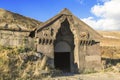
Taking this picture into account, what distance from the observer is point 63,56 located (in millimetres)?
22797

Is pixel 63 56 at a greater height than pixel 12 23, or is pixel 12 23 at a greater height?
pixel 12 23

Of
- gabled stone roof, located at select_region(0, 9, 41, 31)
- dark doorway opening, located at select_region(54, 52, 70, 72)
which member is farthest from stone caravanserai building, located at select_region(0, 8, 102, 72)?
gabled stone roof, located at select_region(0, 9, 41, 31)

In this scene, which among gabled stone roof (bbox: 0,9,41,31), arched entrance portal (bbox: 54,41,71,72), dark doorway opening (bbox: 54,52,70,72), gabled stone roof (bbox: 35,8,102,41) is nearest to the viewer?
gabled stone roof (bbox: 0,9,41,31)

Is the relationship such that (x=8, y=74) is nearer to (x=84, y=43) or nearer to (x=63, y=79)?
(x=63, y=79)

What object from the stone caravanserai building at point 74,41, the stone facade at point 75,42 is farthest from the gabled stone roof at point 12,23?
the stone facade at point 75,42

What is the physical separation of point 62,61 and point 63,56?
516mm

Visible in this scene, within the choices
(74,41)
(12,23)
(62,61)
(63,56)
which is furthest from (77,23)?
(12,23)

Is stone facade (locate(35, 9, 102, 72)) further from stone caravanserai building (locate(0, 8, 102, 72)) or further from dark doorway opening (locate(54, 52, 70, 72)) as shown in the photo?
dark doorway opening (locate(54, 52, 70, 72))

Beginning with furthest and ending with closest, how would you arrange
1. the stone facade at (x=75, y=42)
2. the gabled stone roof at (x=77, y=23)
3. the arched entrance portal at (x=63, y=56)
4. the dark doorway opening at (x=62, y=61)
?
1. the dark doorway opening at (x=62, y=61)
2. the arched entrance portal at (x=63, y=56)
3. the stone facade at (x=75, y=42)
4. the gabled stone roof at (x=77, y=23)

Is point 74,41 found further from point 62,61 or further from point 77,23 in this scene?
point 62,61

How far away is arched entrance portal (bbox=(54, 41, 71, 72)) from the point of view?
797 inches

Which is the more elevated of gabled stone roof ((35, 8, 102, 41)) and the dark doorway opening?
gabled stone roof ((35, 8, 102, 41))

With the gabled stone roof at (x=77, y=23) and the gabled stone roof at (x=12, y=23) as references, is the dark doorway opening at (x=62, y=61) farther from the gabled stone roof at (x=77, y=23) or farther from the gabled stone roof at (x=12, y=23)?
the gabled stone roof at (x=12, y=23)

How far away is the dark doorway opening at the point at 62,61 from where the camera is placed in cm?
2164
